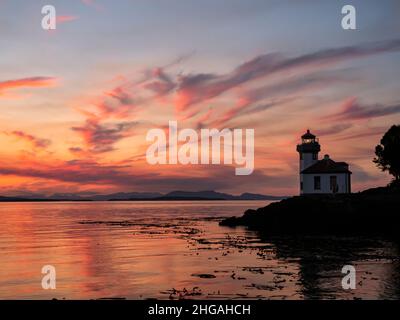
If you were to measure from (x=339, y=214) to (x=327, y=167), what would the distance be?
1217 cm

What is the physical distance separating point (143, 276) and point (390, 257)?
59.7 ft

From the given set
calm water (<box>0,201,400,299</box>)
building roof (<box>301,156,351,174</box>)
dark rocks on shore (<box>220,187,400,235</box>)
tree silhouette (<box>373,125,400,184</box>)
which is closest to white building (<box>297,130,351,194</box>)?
building roof (<box>301,156,351,174</box>)

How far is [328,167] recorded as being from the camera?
73.6m

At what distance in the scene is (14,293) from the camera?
84.7 ft

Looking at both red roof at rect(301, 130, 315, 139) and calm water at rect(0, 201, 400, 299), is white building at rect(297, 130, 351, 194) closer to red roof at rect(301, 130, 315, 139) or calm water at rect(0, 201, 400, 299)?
red roof at rect(301, 130, 315, 139)

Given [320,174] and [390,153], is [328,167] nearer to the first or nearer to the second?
[320,174]

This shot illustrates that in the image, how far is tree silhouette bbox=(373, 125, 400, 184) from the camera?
3169 inches

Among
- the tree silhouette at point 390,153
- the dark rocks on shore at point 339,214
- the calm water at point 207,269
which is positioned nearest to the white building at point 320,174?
the dark rocks on shore at point 339,214

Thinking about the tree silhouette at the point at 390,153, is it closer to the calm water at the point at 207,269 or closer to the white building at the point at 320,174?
the white building at the point at 320,174

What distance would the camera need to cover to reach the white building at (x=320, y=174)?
72562mm

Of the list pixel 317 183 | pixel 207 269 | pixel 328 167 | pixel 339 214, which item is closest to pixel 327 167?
pixel 328 167
